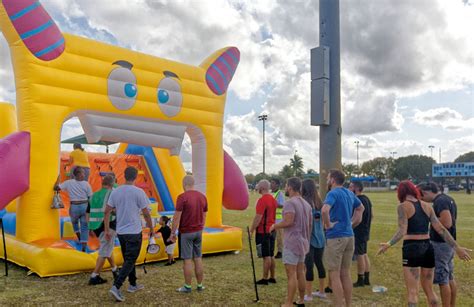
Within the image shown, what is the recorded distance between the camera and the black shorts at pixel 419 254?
3.88 m

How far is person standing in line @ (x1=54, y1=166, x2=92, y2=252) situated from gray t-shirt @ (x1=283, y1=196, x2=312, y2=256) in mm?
3337

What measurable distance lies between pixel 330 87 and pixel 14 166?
4.71m

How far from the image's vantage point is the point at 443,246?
13.5 ft

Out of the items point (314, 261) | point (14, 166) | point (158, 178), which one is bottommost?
point (314, 261)

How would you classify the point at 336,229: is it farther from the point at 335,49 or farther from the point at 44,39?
the point at 44,39

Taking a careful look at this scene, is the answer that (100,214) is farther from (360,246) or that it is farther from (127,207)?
(360,246)

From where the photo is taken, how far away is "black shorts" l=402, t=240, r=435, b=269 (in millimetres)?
3883

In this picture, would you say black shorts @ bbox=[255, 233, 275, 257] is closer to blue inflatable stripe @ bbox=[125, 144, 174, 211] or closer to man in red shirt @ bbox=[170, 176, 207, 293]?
man in red shirt @ bbox=[170, 176, 207, 293]

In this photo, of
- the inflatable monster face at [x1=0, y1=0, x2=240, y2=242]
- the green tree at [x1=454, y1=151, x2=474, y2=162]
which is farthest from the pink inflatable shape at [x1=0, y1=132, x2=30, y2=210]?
the green tree at [x1=454, y1=151, x2=474, y2=162]

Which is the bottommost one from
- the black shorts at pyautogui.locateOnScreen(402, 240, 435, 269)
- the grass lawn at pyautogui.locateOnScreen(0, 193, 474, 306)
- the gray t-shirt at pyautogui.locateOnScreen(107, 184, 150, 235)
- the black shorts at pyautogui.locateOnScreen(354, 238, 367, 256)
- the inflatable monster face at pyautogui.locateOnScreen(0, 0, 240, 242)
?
the grass lawn at pyautogui.locateOnScreen(0, 193, 474, 306)

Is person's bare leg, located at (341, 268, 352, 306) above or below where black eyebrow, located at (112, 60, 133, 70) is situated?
below

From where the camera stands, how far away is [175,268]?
6.57m

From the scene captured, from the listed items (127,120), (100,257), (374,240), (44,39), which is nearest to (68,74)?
(44,39)

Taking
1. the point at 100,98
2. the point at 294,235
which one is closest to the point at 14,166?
the point at 100,98
